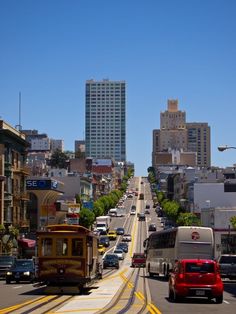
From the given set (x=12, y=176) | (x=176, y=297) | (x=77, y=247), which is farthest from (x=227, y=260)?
(x=12, y=176)

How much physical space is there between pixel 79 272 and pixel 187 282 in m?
6.59

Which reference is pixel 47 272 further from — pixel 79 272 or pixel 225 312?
pixel 225 312

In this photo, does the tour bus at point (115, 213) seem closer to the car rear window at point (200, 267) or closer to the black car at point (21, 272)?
the black car at point (21, 272)

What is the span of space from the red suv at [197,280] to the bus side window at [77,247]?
6.17 meters

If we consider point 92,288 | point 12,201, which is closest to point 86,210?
point 12,201

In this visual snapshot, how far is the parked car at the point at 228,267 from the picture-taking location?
53.5 metres

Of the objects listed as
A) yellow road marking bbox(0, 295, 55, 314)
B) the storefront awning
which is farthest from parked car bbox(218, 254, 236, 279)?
the storefront awning

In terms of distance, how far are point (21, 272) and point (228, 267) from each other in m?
15.0

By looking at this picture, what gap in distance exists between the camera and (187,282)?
28.8 m

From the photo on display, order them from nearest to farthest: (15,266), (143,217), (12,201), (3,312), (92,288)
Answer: (3,312) < (92,288) < (15,266) < (12,201) < (143,217)

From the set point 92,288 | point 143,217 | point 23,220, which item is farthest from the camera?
point 143,217

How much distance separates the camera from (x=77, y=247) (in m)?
34.3

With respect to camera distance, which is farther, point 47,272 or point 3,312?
point 47,272

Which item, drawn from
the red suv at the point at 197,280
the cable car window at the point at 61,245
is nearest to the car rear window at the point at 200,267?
the red suv at the point at 197,280
